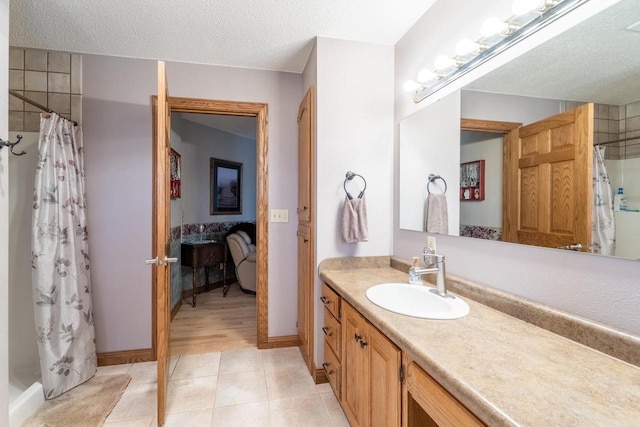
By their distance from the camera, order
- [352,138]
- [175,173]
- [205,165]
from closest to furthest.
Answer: [352,138] → [175,173] → [205,165]

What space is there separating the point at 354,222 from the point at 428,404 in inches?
45.3

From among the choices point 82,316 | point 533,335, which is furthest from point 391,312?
point 82,316

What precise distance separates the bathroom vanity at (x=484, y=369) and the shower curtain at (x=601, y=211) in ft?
0.80

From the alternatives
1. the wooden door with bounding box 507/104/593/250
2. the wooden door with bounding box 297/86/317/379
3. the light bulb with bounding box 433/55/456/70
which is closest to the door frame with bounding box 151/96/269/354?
the wooden door with bounding box 297/86/317/379

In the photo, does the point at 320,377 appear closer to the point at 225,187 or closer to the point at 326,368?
the point at 326,368

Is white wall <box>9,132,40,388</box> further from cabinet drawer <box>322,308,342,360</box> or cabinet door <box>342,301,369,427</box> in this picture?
cabinet door <box>342,301,369,427</box>

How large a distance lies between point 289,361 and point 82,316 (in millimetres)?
A: 1515

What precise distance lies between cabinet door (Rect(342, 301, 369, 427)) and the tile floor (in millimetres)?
315

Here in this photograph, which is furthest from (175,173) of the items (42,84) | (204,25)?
(204,25)

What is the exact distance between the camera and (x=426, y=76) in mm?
1621

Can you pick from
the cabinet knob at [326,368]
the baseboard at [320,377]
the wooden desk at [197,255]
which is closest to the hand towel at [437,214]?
the cabinet knob at [326,368]

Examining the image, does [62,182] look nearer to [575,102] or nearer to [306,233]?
[306,233]

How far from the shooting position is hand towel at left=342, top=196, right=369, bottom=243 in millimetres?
1845

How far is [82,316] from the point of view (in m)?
1.98
